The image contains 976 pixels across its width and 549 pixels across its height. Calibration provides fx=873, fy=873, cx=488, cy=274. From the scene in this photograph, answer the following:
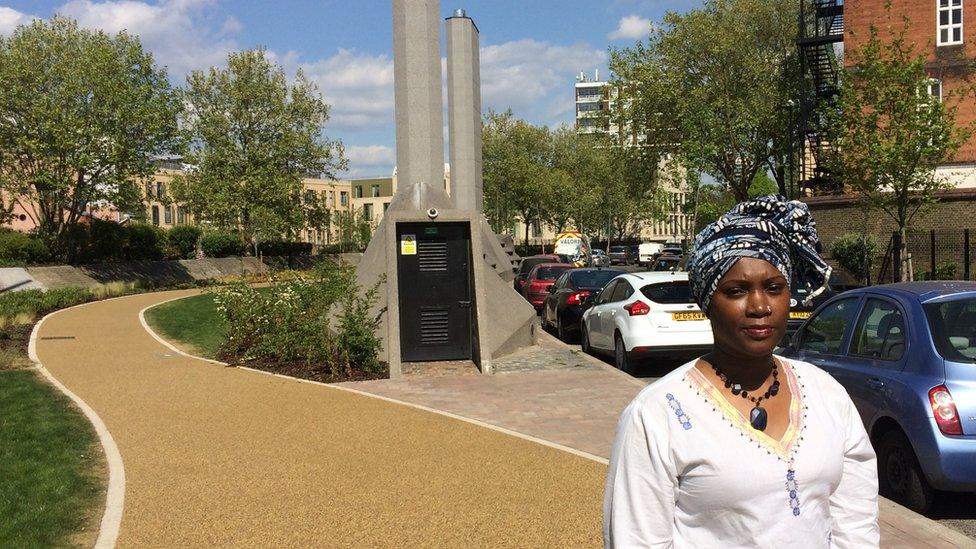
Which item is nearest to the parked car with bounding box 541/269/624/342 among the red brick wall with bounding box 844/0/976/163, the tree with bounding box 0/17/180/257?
the red brick wall with bounding box 844/0/976/163

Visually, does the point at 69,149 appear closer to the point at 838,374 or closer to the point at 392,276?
the point at 392,276

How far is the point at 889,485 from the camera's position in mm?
6168

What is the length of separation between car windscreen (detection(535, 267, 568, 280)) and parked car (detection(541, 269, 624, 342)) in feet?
13.3

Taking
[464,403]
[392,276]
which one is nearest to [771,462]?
[464,403]

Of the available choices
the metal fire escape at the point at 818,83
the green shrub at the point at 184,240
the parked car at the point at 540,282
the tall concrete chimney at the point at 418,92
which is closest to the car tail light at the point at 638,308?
the tall concrete chimney at the point at 418,92

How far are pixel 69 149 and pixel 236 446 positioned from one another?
2872cm

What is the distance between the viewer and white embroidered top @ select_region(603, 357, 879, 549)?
196 centimetres

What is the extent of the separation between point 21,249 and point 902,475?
108 ft

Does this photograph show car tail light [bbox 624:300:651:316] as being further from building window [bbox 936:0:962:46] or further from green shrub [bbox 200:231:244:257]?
green shrub [bbox 200:231:244:257]

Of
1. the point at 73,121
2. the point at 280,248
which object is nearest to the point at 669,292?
the point at 73,121

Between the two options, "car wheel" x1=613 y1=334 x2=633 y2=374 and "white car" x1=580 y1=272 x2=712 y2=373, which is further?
"car wheel" x1=613 y1=334 x2=633 y2=374

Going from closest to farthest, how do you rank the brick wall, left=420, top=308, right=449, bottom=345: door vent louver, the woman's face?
1. the woman's face
2. left=420, top=308, right=449, bottom=345: door vent louver
3. the brick wall

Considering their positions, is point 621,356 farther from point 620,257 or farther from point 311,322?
point 620,257

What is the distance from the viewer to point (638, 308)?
12844 millimetres
